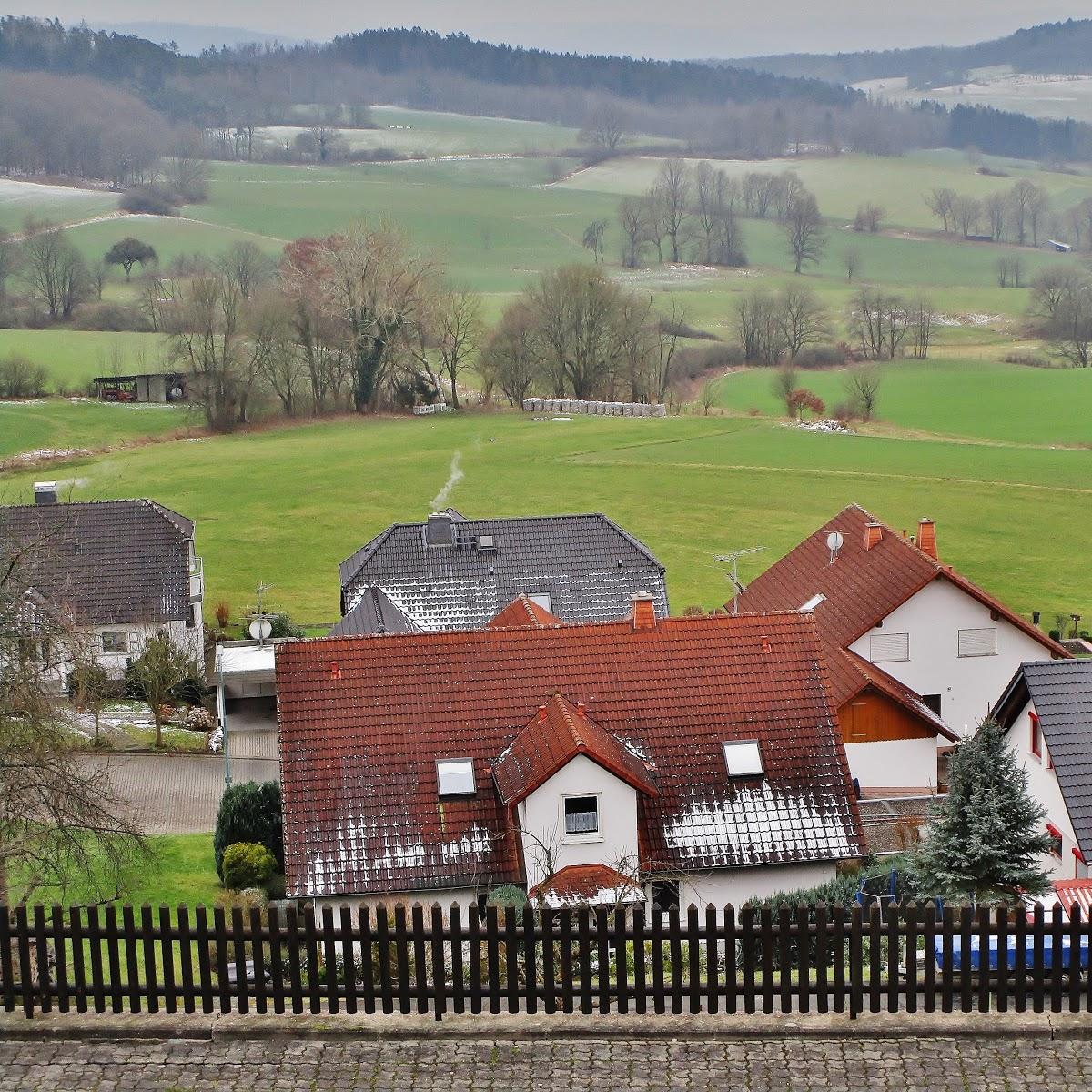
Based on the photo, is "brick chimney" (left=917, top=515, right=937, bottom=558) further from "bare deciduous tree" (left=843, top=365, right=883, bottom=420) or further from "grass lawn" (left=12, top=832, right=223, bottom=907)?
"bare deciduous tree" (left=843, top=365, right=883, bottom=420)

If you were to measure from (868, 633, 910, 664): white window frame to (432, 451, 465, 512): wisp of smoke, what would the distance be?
3648 cm

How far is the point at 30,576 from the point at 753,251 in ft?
535

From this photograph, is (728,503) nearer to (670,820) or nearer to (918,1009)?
(670,820)

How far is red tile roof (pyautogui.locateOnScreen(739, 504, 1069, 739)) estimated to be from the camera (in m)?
34.2

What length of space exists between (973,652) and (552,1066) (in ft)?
85.4

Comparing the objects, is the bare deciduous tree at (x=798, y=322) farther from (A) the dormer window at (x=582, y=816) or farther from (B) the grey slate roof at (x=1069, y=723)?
(A) the dormer window at (x=582, y=816)

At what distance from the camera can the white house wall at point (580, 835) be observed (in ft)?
74.9

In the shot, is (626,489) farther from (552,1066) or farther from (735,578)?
(552,1066)

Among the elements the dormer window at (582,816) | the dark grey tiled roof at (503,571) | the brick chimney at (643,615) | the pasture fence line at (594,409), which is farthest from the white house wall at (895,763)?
the pasture fence line at (594,409)

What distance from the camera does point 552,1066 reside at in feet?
41.4

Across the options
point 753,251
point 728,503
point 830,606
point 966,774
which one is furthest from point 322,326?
point 753,251

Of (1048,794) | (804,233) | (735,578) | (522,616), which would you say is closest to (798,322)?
(804,233)

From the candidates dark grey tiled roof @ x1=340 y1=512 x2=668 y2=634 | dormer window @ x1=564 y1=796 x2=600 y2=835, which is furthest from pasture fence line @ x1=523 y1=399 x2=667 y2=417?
dormer window @ x1=564 y1=796 x2=600 y2=835

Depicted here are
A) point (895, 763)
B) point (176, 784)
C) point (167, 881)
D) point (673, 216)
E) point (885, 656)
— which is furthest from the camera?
point (673, 216)
